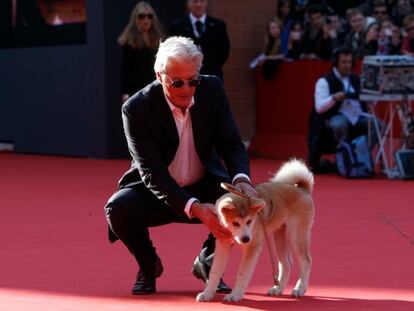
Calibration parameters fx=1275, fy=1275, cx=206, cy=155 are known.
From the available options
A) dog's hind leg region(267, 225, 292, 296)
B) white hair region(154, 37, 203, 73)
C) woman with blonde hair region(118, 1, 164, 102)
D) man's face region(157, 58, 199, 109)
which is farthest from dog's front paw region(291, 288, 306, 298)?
woman with blonde hair region(118, 1, 164, 102)

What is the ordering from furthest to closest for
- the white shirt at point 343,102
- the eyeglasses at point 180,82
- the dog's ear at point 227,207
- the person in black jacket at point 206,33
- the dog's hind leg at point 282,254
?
the person in black jacket at point 206,33 → the white shirt at point 343,102 → the dog's hind leg at point 282,254 → the eyeglasses at point 180,82 → the dog's ear at point 227,207

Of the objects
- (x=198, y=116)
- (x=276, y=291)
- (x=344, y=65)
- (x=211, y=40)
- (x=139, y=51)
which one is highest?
(x=198, y=116)

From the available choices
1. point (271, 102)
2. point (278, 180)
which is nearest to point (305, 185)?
point (278, 180)

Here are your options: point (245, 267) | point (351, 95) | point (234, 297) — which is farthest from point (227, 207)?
point (351, 95)

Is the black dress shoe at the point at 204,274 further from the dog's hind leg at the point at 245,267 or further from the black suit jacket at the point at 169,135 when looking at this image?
the black suit jacket at the point at 169,135

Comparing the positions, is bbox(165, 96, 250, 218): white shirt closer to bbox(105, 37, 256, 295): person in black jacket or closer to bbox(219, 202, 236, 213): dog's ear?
bbox(105, 37, 256, 295): person in black jacket

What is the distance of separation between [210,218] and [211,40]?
9.05 metres

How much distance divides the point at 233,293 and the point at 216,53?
29.2ft

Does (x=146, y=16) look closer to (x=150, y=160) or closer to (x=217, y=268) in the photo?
(x=150, y=160)

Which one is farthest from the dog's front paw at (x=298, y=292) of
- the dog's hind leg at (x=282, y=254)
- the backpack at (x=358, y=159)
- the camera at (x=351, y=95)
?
the camera at (x=351, y=95)

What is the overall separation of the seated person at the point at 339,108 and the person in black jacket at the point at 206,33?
130 cm

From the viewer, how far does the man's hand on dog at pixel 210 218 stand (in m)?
6.63

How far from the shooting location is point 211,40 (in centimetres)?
1552

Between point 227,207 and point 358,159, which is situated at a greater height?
Answer: point 227,207
